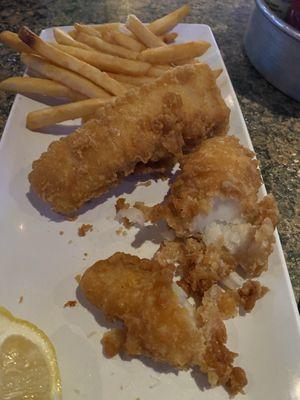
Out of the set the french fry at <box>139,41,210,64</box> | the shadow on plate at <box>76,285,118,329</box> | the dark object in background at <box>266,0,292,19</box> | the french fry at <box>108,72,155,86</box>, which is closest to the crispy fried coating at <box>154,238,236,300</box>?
the shadow on plate at <box>76,285,118,329</box>

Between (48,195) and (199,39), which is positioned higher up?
(199,39)

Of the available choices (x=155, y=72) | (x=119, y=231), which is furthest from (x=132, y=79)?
(x=119, y=231)

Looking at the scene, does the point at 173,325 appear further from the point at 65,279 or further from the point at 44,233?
the point at 44,233

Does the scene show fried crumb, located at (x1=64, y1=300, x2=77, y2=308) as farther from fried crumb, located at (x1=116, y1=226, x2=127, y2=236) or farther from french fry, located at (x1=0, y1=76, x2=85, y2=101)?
french fry, located at (x1=0, y1=76, x2=85, y2=101)

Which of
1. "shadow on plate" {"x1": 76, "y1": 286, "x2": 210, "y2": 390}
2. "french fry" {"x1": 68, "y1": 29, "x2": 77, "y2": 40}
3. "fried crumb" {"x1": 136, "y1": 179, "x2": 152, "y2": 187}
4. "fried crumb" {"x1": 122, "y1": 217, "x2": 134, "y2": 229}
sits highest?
"french fry" {"x1": 68, "y1": 29, "x2": 77, "y2": 40}

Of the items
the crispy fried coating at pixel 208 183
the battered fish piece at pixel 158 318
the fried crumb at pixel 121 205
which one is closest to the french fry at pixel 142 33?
the crispy fried coating at pixel 208 183

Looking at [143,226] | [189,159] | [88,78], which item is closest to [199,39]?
[88,78]
